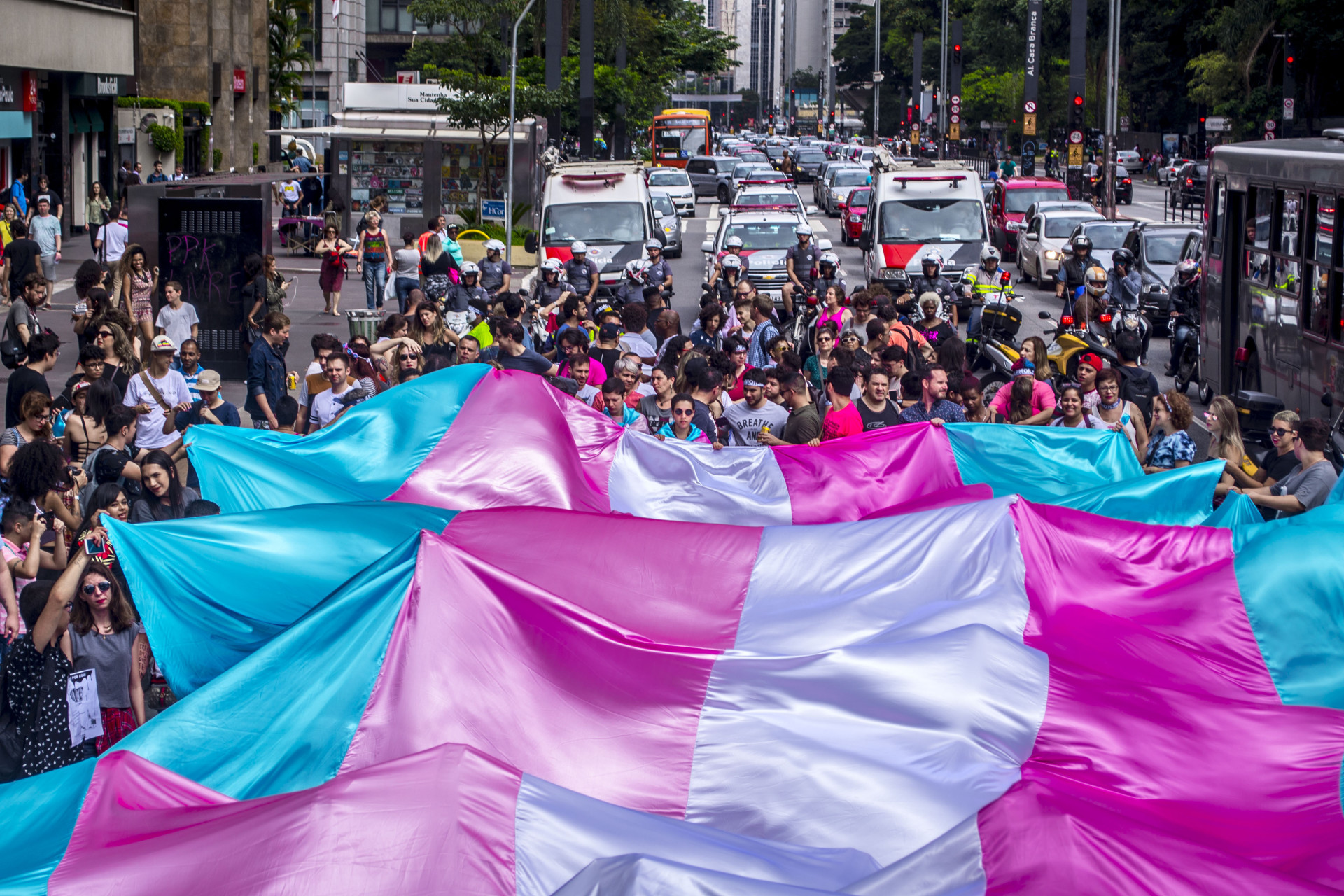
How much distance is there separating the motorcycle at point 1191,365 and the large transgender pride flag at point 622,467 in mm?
8916

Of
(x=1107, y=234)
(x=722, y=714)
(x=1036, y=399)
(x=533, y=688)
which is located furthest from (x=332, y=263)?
(x=722, y=714)

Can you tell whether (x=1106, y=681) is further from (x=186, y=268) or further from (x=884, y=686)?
(x=186, y=268)

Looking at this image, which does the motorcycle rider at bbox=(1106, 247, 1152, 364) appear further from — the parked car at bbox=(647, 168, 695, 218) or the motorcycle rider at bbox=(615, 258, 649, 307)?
the parked car at bbox=(647, 168, 695, 218)

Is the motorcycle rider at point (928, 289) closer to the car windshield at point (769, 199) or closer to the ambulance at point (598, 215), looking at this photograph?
the ambulance at point (598, 215)

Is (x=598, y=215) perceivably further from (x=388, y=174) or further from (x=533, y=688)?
(x=533, y=688)

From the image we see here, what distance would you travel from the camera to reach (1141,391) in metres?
12.0

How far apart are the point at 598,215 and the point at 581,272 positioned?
17.6 feet

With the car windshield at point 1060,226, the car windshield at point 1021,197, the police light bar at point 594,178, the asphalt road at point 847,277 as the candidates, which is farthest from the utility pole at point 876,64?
the police light bar at point 594,178

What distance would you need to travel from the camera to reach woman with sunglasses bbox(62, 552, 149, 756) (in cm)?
687

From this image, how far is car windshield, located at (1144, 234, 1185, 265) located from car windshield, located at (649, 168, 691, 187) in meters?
21.3

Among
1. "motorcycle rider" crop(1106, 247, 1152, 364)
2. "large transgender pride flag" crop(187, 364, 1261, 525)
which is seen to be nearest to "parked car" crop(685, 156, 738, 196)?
"motorcycle rider" crop(1106, 247, 1152, 364)

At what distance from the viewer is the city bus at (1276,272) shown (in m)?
13.6

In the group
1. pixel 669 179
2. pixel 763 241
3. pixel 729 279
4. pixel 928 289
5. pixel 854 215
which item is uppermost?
pixel 669 179

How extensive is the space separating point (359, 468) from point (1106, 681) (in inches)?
195
